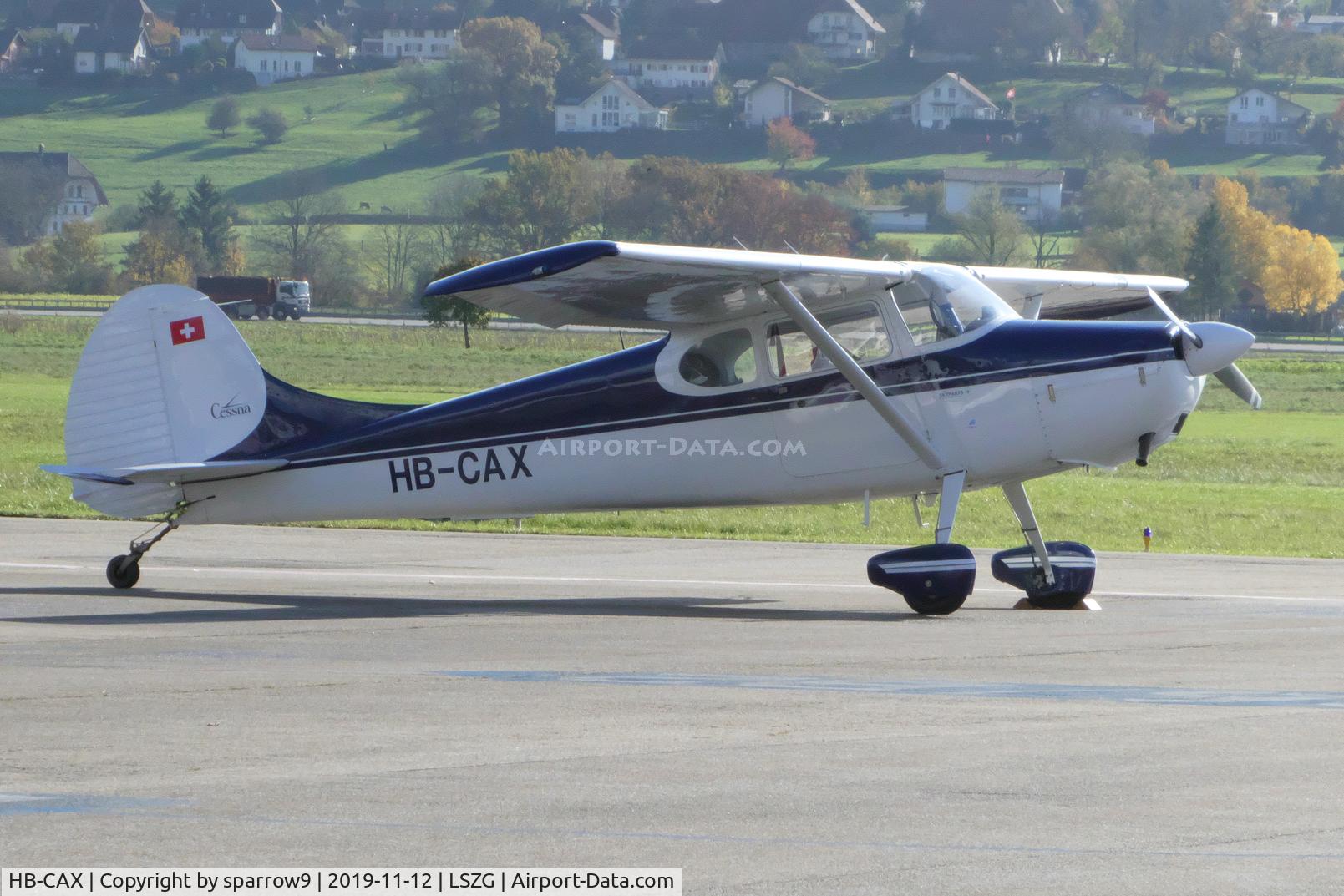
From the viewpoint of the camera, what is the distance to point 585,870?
5277 mm

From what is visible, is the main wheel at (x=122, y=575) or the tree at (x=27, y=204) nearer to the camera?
the main wheel at (x=122, y=575)

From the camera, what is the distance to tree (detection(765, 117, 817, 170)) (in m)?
181

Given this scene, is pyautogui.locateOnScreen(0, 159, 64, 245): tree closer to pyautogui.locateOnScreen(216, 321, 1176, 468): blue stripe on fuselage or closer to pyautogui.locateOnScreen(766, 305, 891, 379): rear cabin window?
pyautogui.locateOnScreen(216, 321, 1176, 468): blue stripe on fuselage

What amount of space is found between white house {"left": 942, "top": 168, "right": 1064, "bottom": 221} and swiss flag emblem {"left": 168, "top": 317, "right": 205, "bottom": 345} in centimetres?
13370

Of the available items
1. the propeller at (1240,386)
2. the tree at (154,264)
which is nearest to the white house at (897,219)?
the tree at (154,264)

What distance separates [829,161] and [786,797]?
179 meters

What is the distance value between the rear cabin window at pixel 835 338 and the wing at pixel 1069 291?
1.52 m

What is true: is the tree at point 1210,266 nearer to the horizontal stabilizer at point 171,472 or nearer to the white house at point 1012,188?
the white house at point 1012,188

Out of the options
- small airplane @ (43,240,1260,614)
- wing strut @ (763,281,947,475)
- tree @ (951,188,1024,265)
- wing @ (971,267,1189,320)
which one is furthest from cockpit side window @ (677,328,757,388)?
tree @ (951,188,1024,265)

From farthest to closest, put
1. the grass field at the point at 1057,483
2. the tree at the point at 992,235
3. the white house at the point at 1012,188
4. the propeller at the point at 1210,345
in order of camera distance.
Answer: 1. the white house at the point at 1012,188
2. the tree at the point at 992,235
3. the grass field at the point at 1057,483
4. the propeller at the point at 1210,345

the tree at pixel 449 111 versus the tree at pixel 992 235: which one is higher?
the tree at pixel 992 235

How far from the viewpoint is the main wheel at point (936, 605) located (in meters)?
11.9

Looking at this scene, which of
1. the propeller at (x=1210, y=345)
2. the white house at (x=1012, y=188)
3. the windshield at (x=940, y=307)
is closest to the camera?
the propeller at (x=1210, y=345)
